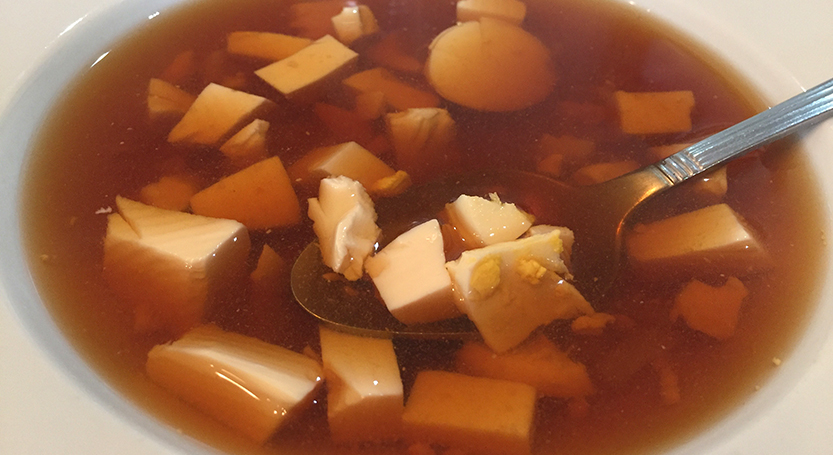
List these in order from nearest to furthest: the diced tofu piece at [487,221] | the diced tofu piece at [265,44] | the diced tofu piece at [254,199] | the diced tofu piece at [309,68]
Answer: the diced tofu piece at [487,221] < the diced tofu piece at [254,199] < the diced tofu piece at [309,68] < the diced tofu piece at [265,44]

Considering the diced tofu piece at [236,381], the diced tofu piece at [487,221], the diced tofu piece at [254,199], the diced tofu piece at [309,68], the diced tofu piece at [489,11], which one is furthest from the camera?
the diced tofu piece at [489,11]

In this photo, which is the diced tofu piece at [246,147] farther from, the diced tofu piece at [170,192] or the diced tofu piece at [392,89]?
the diced tofu piece at [392,89]

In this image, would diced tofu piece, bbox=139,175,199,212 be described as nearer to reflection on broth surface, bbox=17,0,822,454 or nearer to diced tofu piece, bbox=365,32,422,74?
reflection on broth surface, bbox=17,0,822,454

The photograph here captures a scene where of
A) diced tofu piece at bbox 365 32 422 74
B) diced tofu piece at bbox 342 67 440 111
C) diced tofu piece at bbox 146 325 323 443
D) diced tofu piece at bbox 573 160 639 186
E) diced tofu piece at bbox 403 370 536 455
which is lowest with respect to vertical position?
diced tofu piece at bbox 403 370 536 455

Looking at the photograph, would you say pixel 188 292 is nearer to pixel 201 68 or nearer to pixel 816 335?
pixel 201 68

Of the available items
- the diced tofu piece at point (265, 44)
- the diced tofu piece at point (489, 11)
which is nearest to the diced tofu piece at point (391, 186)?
the diced tofu piece at point (265, 44)

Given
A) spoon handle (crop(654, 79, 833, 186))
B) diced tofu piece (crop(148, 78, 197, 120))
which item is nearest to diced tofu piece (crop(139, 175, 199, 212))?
diced tofu piece (crop(148, 78, 197, 120))

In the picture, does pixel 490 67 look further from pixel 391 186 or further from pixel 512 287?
pixel 512 287
